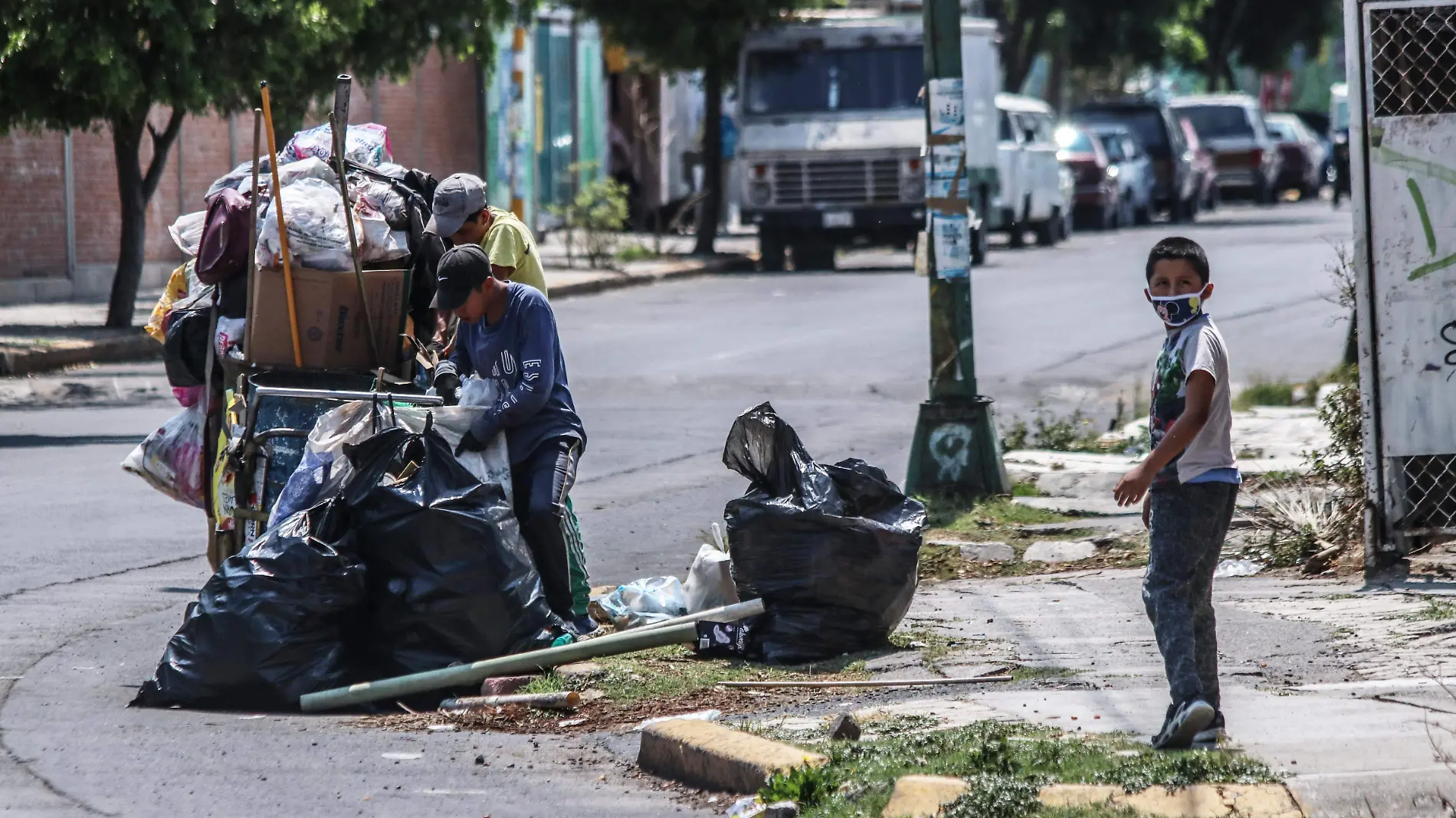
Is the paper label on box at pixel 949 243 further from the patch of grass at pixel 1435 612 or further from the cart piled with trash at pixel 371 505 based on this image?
the patch of grass at pixel 1435 612

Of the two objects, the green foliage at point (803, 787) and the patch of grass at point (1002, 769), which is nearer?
the patch of grass at point (1002, 769)

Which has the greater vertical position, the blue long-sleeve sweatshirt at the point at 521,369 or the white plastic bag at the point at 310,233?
the white plastic bag at the point at 310,233

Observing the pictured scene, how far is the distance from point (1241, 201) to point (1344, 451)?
40156mm

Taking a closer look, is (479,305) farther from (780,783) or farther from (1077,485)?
(1077,485)

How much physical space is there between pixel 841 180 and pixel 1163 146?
13.0 m

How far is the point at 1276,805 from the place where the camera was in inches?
169

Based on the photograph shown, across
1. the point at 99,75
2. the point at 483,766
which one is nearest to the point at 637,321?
the point at 99,75

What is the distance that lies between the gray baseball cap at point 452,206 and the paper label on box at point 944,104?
279 centimetres

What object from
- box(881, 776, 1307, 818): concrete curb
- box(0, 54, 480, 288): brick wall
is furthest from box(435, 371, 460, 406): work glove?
box(0, 54, 480, 288): brick wall

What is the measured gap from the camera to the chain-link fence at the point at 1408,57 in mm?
7152

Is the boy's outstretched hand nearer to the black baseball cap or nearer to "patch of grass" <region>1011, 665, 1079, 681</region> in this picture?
"patch of grass" <region>1011, 665, 1079, 681</region>

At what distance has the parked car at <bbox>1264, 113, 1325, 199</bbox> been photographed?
45.4m

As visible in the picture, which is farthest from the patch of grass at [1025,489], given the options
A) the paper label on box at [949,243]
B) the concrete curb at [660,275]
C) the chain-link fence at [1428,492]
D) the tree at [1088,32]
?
the tree at [1088,32]

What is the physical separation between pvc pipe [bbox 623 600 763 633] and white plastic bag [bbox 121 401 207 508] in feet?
6.06
